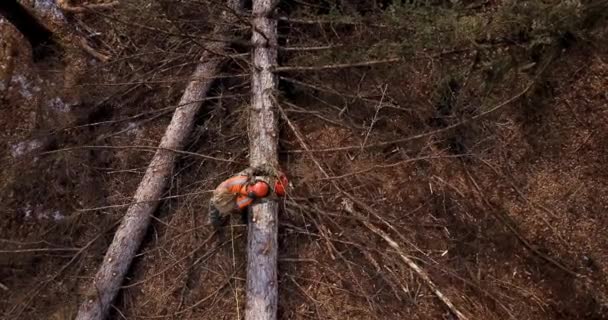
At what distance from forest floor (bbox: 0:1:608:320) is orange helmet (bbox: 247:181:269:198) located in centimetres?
59

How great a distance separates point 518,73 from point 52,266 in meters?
5.35

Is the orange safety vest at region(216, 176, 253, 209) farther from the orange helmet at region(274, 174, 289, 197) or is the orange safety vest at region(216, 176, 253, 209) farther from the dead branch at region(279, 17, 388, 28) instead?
the dead branch at region(279, 17, 388, 28)

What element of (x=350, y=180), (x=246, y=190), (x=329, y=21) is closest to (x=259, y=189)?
(x=246, y=190)

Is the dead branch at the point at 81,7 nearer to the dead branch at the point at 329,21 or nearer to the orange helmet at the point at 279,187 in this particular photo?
the dead branch at the point at 329,21

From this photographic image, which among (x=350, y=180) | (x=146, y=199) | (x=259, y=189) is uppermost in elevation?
(x=259, y=189)

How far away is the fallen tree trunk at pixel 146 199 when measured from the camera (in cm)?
497

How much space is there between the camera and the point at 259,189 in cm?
434

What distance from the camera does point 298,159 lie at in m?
5.36

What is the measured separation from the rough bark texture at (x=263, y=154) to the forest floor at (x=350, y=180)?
276 mm

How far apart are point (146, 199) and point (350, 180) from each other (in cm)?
226

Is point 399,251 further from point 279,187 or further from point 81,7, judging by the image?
point 81,7

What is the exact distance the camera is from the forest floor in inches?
187

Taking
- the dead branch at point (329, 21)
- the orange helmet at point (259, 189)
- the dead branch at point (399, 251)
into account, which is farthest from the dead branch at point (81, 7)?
the orange helmet at point (259, 189)

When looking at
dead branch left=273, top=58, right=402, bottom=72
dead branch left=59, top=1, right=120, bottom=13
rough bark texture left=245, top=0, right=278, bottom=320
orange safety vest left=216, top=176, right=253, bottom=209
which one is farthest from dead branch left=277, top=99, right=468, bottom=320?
dead branch left=59, top=1, right=120, bottom=13
